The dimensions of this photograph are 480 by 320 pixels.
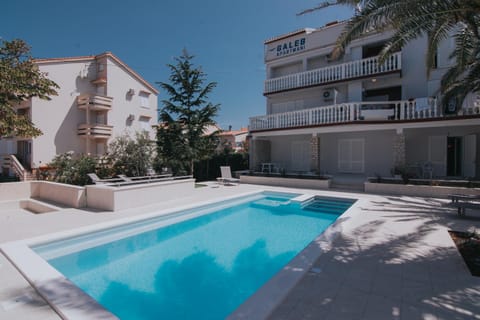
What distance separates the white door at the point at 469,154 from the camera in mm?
13821

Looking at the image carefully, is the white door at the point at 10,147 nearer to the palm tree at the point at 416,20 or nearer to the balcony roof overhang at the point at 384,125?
the balcony roof overhang at the point at 384,125

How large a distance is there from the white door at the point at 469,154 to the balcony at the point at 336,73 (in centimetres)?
570

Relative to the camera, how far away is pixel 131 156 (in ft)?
43.0

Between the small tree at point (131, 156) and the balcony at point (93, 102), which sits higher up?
the balcony at point (93, 102)

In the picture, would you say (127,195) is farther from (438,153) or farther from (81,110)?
(81,110)

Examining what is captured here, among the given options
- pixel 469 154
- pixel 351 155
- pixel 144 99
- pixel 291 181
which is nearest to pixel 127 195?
pixel 291 181

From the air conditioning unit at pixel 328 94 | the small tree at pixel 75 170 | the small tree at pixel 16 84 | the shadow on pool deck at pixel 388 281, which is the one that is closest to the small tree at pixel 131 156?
the small tree at pixel 75 170

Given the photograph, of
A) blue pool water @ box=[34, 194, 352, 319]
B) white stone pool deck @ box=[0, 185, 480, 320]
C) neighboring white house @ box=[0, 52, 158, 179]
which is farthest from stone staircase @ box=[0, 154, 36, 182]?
blue pool water @ box=[34, 194, 352, 319]

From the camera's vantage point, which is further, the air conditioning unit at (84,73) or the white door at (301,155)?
the air conditioning unit at (84,73)

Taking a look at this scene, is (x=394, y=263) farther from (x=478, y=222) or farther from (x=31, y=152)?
(x=31, y=152)

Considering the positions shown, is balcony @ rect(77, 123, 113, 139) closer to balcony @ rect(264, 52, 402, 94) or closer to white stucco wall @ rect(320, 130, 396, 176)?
balcony @ rect(264, 52, 402, 94)

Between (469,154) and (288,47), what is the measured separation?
48.4 ft

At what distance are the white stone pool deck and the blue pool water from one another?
1152 mm

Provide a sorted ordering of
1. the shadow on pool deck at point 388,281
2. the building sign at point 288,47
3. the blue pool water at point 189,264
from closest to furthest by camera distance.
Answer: the shadow on pool deck at point 388,281, the blue pool water at point 189,264, the building sign at point 288,47
